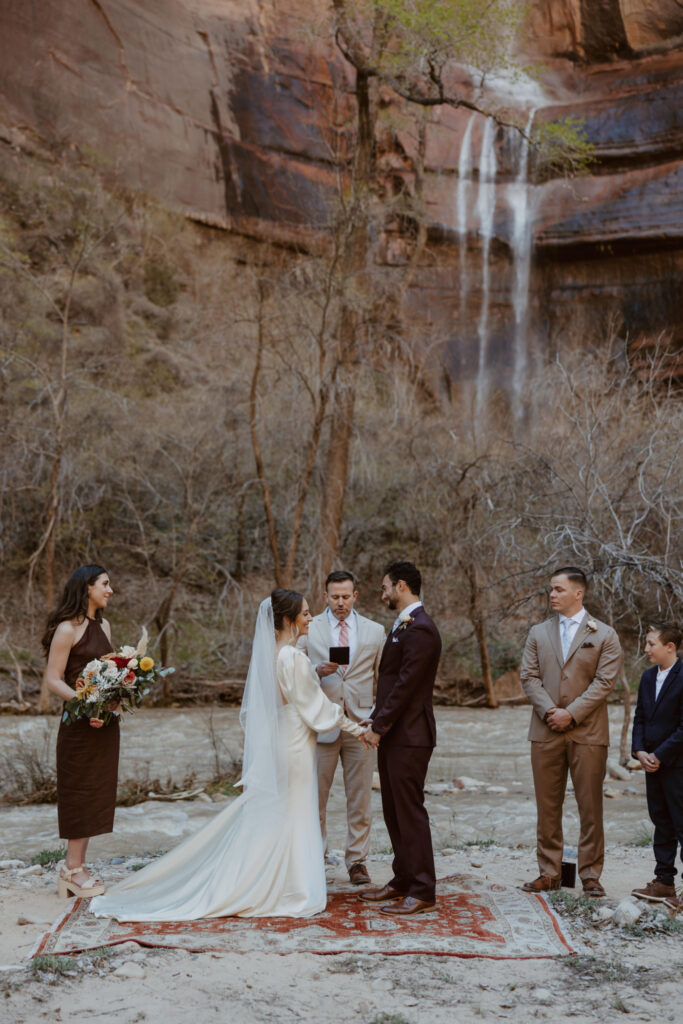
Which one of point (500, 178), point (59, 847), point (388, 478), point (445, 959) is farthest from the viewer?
point (500, 178)

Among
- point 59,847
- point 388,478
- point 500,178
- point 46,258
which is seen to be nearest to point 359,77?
point 388,478

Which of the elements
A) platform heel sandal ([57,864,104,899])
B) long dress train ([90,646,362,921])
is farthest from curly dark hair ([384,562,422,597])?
platform heel sandal ([57,864,104,899])

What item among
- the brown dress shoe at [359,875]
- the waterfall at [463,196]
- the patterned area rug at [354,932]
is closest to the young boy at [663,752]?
the patterned area rug at [354,932]

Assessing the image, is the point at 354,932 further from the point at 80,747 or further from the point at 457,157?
the point at 457,157

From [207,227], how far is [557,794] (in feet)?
87.4

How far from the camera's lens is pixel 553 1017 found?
13.6 ft

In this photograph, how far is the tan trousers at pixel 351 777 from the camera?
653 centimetres

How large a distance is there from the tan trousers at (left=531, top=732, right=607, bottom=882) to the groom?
0.82 metres

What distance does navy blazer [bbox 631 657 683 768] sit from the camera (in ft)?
19.1

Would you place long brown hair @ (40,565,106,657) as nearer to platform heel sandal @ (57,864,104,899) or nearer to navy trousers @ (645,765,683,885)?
platform heel sandal @ (57,864,104,899)

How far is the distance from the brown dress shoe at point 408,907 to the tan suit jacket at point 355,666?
1.33 m

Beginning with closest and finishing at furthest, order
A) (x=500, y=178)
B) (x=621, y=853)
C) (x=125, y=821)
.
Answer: (x=621, y=853), (x=125, y=821), (x=500, y=178)

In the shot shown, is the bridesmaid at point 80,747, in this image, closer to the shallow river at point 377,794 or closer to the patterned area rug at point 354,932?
the patterned area rug at point 354,932

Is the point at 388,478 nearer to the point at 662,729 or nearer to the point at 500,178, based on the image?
the point at 500,178
